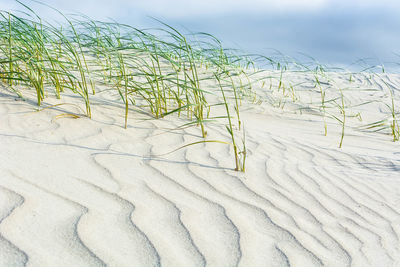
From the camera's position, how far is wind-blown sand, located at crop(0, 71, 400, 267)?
1.45 meters

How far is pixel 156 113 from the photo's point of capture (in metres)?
3.10

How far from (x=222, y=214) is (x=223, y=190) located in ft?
0.87

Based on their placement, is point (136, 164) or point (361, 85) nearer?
point (136, 164)

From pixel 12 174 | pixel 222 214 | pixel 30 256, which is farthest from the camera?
pixel 12 174

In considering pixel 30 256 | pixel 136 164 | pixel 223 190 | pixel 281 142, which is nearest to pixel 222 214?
pixel 223 190

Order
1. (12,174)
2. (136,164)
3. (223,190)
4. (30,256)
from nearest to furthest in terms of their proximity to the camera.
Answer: (30,256)
(12,174)
(223,190)
(136,164)

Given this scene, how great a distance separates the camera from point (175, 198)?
1.86m

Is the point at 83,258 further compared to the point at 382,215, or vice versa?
the point at 382,215

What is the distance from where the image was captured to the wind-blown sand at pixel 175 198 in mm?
1447

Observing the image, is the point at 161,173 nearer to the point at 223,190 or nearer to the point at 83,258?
the point at 223,190

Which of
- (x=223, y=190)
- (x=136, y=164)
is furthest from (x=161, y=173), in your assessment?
(x=223, y=190)

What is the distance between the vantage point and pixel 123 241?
146cm

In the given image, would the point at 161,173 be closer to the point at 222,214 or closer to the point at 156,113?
the point at 222,214

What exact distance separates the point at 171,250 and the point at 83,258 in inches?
11.7
